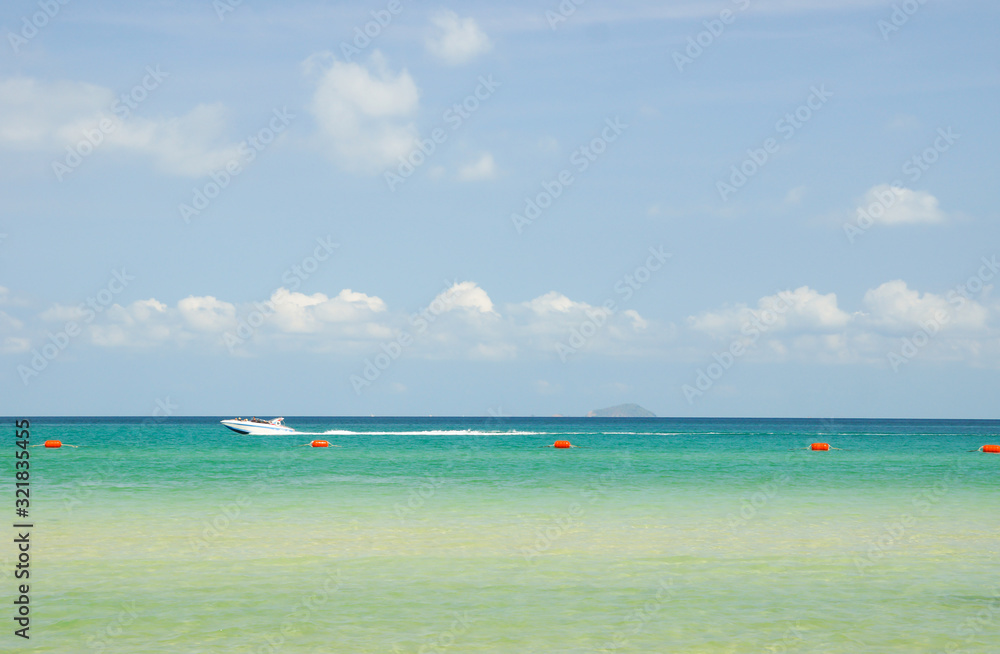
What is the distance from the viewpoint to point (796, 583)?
1959 cm

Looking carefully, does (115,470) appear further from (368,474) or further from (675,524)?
(675,524)

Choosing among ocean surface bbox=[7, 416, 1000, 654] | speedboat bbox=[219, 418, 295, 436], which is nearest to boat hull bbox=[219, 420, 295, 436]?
speedboat bbox=[219, 418, 295, 436]


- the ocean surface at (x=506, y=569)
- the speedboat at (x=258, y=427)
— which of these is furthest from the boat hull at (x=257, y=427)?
the ocean surface at (x=506, y=569)

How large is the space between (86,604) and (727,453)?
72.3 m

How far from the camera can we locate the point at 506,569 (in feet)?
69.7

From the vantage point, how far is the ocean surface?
51.2ft

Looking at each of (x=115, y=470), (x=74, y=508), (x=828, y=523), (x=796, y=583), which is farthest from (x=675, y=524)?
(x=115, y=470)

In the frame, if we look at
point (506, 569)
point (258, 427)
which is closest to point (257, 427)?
point (258, 427)

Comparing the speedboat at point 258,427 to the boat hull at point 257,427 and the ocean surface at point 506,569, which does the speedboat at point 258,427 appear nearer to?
the boat hull at point 257,427

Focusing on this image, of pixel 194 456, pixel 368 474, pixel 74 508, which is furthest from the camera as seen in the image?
pixel 194 456

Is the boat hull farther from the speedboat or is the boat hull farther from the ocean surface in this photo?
the ocean surface

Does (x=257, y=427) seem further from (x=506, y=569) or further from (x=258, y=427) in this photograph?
(x=506, y=569)

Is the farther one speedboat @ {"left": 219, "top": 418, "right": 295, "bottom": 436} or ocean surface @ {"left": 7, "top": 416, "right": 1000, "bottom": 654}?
speedboat @ {"left": 219, "top": 418, "right": 295, "bottom": 436}

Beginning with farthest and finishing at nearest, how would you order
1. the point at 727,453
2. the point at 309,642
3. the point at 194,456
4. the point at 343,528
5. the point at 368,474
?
the point at 727,453 → the point at 194,456 → the point at 368,474 → the point at 343,528 → the point at 309,642
